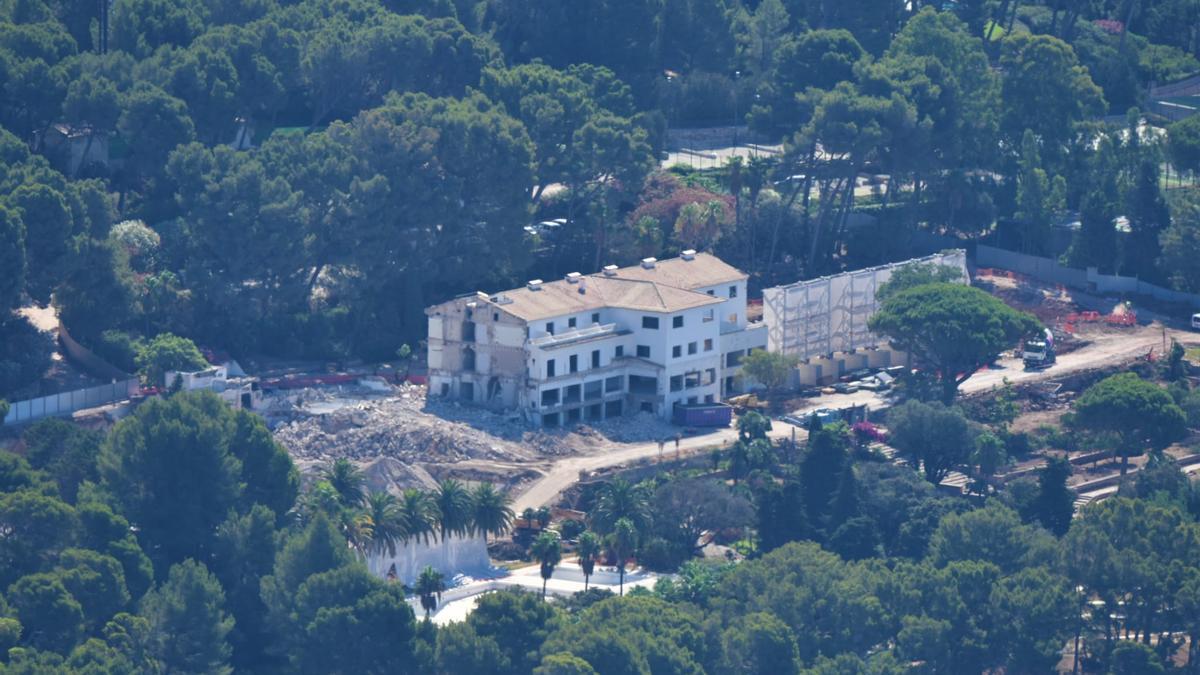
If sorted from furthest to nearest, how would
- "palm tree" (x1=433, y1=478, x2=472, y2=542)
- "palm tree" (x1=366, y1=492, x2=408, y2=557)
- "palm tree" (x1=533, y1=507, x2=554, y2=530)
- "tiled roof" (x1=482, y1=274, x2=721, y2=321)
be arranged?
"tiled roof" (x1=482, y1=274, x2=721, y2=321), "palm tree" (x1=533, y1=507, x2=554, y2=530), "palm tree" (x1=433, y1=478, x2=472, y2=542), "palm tree" (x1=366, y1=492, x2=408, y2=557)

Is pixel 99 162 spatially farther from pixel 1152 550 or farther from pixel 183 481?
pixel 1152 550

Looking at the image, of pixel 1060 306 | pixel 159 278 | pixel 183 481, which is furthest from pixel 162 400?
pixel 1060 306

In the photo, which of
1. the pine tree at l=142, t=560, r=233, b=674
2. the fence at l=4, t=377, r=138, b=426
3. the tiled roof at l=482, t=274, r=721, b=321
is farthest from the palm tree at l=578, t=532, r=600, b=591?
the fence at l=4, t=377, r=138, b=426

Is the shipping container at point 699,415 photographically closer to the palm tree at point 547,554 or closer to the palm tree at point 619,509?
the palm tree at point 619,509

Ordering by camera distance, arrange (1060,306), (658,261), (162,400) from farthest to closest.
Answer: (1060,306) < (658,261) < (162,400)

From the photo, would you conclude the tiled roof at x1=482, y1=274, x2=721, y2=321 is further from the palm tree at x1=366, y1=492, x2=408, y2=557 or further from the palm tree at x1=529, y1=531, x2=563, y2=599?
the palm tree at x1=366, y1=492, x2=408, y2=557

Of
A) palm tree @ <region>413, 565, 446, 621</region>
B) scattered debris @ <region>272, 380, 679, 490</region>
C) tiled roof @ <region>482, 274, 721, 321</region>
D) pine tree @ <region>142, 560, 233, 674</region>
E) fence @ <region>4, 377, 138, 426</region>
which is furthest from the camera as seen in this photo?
tiled roof @ <region>482, 274, 721, 321</region>
